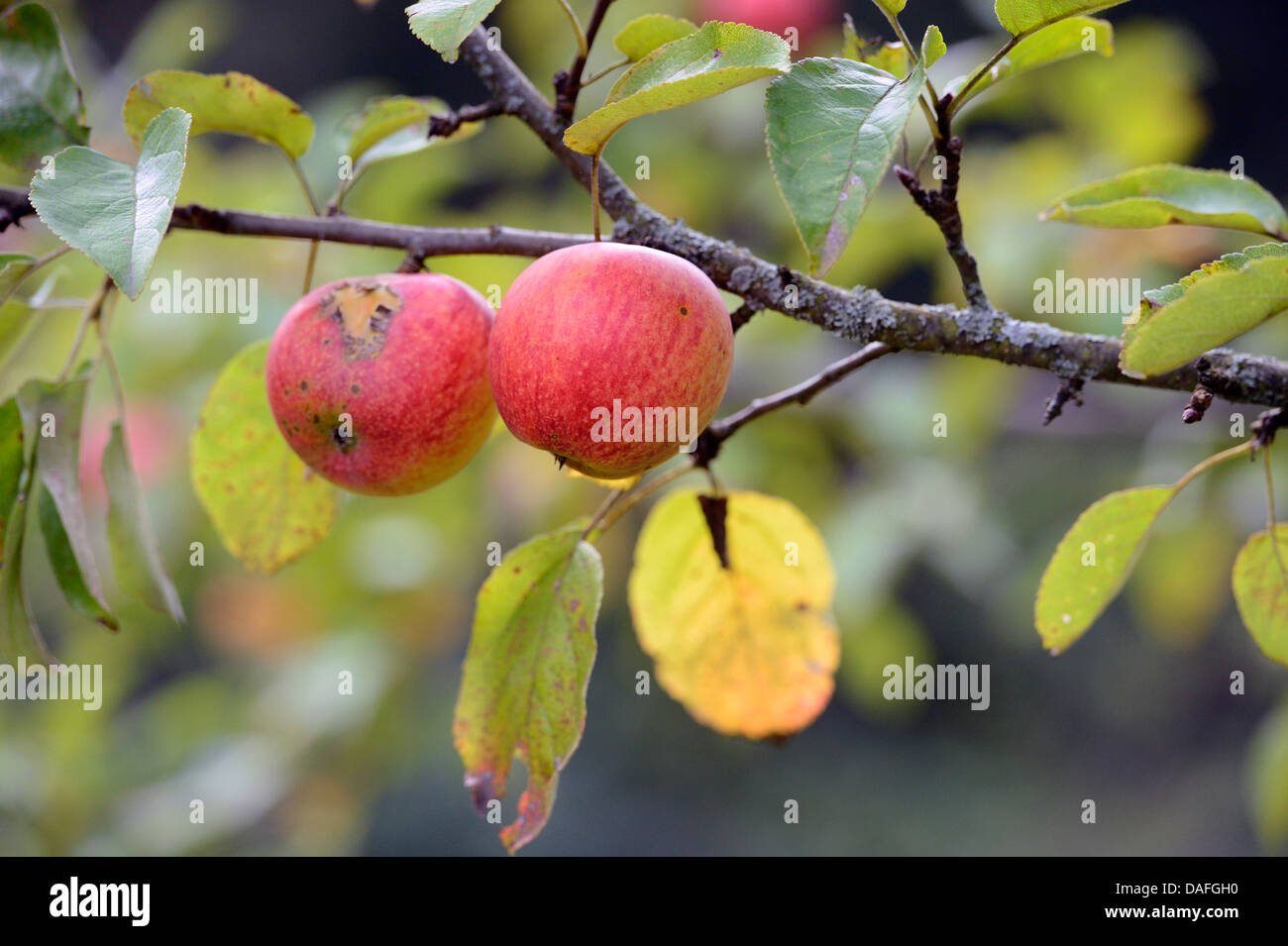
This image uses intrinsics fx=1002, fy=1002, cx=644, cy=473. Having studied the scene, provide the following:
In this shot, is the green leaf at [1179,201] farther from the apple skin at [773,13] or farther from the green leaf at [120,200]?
the apple skin at [773,13]

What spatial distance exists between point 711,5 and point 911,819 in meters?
3.16

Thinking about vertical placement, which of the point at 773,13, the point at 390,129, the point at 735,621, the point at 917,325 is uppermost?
the point at 773,13

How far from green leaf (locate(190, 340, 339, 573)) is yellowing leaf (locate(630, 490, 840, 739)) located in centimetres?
32

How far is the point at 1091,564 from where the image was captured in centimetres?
82

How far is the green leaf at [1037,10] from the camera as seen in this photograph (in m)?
0.61

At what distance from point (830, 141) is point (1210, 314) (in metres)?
0.24

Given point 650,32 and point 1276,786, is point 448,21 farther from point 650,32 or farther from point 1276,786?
point 1276,786

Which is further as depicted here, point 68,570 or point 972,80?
point 68,570

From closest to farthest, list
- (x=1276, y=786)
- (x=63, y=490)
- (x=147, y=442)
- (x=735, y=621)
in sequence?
(x=63, y=490) → (x=735, y=621) → (x=1276, y=786) → (x=147, y=442)

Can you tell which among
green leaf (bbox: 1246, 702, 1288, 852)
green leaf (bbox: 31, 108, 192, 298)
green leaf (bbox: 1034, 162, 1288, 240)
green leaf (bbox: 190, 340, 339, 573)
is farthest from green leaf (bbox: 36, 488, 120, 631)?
green leaf (bbox: 1246, 702, 1288, 852)

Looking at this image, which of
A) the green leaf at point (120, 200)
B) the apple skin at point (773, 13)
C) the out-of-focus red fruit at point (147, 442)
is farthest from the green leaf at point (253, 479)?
the apple skin at point (773, 13)

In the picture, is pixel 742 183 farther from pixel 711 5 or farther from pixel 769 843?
pixel 769 843

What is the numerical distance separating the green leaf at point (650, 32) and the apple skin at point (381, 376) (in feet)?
0.73

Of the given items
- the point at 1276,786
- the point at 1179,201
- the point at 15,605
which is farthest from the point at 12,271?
the point at 1276,786
